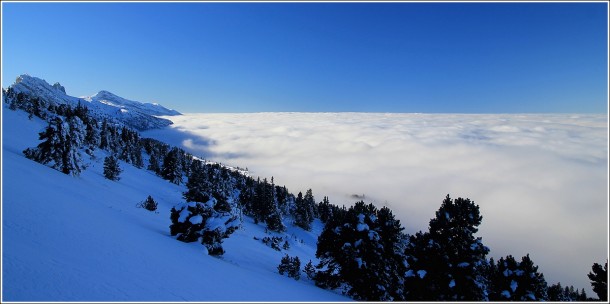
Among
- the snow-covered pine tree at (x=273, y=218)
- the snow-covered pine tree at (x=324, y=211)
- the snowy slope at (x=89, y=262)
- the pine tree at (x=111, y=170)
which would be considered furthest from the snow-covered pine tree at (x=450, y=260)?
the snow-covered pine tree at (x=324, y=211)

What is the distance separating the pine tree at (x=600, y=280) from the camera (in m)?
25.7

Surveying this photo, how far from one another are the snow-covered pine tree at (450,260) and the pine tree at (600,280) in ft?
37.5

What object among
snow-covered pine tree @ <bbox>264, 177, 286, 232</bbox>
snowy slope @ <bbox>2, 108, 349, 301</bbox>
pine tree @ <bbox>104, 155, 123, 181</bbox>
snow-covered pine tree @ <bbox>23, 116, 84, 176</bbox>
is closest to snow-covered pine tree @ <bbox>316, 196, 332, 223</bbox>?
snow-covered pine tree @ <bbox>264, 177, 286, 232</bbox>

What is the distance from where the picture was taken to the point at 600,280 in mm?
26062

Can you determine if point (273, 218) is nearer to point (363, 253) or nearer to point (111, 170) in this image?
point (111, 170)

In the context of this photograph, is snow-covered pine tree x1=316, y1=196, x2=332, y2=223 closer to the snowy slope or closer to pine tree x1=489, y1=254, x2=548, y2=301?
pine tree x1=489, y1=254, x2=548, y2=301

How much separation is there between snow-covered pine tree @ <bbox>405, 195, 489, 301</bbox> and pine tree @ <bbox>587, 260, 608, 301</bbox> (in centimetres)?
1142

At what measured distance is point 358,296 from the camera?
24516 millimetres

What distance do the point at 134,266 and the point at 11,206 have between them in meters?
6.21

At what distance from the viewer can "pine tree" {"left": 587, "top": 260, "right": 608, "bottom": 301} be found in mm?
25734

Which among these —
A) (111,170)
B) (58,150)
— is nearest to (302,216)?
(111,170)

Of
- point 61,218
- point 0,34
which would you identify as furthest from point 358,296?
point 0,34

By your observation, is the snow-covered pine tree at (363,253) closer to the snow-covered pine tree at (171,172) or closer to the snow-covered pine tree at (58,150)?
the snow-covered pine tree at (58,150)

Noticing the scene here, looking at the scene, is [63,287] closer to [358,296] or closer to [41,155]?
[358,296]
